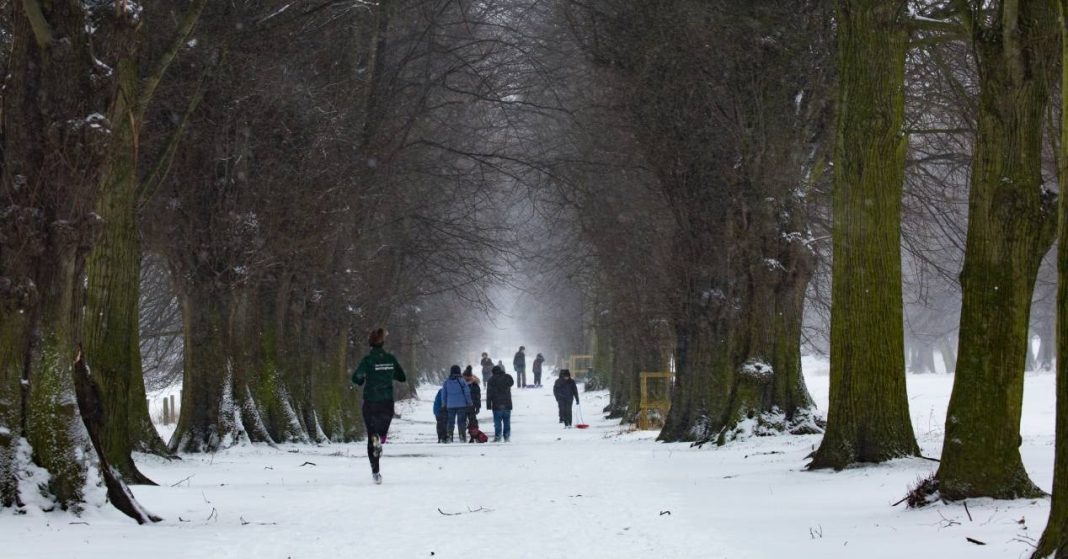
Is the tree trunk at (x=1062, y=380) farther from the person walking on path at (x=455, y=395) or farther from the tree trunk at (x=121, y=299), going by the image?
the person walking on path at (x=455, y=395)

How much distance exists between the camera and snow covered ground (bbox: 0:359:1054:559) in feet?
28.3

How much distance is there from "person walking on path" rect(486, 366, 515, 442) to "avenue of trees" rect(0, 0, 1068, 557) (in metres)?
2.72

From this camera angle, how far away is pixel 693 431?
23.8 metres

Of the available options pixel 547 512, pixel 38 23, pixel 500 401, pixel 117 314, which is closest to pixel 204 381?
pixel 117 314

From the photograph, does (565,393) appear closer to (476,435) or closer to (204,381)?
(476,435)

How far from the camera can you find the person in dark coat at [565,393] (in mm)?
34156

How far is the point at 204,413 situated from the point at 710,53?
9264mm

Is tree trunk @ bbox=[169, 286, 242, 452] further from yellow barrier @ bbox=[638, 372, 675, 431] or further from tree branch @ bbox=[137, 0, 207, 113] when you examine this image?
yellow barrier @ bbox=[638, 372, 675, 431]

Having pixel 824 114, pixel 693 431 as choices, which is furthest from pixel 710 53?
pixel 693 431

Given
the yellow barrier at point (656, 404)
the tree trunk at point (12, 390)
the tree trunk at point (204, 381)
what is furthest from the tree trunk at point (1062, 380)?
the yellow barrier at point (656, 404)

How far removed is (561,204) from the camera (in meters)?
24.7

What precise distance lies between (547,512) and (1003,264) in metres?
4.20

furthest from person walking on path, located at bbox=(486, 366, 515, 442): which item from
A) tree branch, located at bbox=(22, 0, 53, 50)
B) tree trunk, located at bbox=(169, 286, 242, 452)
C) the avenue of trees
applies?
tree branch, located at bbox=(22, 0, 53, 50)

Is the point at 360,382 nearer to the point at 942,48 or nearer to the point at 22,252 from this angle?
the point at 22,252
